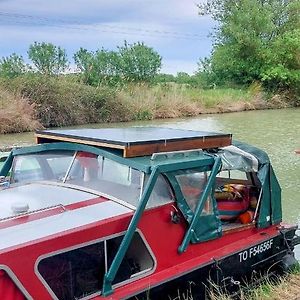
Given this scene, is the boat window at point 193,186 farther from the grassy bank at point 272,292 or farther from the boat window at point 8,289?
the boat window at point 8,289

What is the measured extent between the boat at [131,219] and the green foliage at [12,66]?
63.3ft

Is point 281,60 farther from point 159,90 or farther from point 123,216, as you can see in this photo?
point 123,216

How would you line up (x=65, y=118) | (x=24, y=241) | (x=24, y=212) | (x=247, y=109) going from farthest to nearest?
(x=247, y=109) < (x=65, y=118) < (x=24, y=212) < (x=24, y=241)

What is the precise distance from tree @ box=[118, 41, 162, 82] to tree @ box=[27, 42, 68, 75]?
3.89 meters

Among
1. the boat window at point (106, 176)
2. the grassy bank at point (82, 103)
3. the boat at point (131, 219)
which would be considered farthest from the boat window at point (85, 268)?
the grassy bank at point (82, 103)

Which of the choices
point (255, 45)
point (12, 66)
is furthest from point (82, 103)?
point (255, 45)

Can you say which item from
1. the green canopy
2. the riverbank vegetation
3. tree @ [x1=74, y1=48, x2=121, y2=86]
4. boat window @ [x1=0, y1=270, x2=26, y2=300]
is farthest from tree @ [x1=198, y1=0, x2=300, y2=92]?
boat window @ [x1=0, y1=270, x2=26, y2=300]

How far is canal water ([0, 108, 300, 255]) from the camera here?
10648mm

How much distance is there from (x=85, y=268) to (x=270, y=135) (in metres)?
16.1

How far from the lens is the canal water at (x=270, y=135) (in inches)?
419

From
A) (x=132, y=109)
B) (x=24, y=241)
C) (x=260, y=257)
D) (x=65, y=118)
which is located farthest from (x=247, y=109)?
(x=24, y=241)

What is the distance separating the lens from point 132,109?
2459cm

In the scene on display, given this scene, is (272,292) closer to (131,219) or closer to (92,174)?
(131,219)

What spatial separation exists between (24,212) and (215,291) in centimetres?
181
